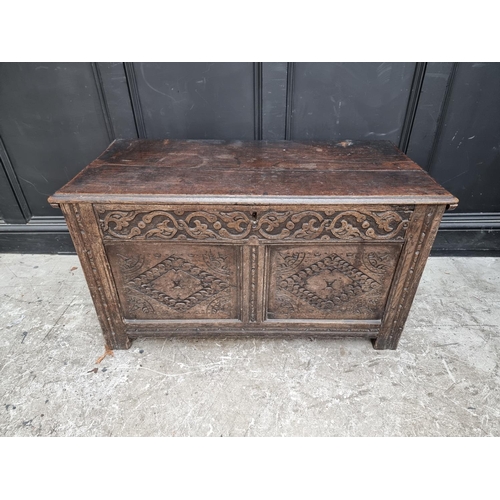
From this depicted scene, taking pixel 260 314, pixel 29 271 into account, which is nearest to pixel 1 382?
pixel 29 271

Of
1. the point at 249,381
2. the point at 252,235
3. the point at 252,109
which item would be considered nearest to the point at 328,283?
the point at 252,235

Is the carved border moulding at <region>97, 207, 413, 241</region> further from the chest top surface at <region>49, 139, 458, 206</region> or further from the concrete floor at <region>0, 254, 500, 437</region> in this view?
the concrete floor at <region>0, 254, 500, 437</region>

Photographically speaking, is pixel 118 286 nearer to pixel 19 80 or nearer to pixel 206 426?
pixel 206 426

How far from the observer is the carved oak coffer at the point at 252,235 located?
47.4 inches

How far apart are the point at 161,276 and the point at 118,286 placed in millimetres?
194

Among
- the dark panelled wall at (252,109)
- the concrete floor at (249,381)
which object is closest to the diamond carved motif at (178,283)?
the concrete floor at (249,381)

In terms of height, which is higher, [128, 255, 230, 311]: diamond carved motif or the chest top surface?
the chest top surface

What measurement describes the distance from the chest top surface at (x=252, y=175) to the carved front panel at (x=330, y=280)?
22 cm

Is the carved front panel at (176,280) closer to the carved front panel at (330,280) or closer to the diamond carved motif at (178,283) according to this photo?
the diamond carved motif at (178,283)

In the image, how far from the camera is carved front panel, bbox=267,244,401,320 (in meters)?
1.32

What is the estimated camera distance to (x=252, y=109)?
1781mm

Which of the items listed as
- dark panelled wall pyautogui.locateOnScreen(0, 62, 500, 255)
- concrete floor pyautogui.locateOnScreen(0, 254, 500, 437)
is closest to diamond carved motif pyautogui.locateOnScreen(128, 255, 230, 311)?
concrete floor pyautogui.locateOnScreen(0, 254, 500, 437)

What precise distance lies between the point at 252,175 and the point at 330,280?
53 cm

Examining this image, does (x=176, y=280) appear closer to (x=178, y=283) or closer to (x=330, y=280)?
(x=178, y=283)
